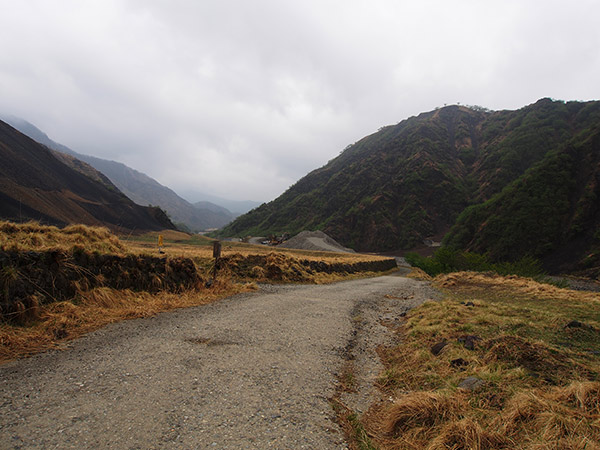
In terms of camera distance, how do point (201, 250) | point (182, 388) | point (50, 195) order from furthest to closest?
point (50, 195), point (201, 250), point (182, 388)

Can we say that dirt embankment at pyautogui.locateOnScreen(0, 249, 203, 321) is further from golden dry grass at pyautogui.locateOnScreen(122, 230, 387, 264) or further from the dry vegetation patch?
the dry vegetation patch

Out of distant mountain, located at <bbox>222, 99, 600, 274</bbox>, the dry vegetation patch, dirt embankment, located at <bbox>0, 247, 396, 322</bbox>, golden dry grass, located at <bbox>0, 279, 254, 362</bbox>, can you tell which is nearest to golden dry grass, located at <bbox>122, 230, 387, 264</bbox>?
dirt embankment, located at <bbox>0, 247, 396, 322</bbox>

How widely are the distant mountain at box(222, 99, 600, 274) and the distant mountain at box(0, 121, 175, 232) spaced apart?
54.6m

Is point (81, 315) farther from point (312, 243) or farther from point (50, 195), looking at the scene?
point (312, 243)

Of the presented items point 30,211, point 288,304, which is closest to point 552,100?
point 288,304

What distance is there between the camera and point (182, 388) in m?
3.34

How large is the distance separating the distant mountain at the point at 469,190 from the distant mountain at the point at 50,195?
2148 inches

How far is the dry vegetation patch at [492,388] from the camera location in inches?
99.1

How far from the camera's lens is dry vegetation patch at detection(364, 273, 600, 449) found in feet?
8.26

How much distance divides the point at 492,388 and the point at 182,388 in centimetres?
369

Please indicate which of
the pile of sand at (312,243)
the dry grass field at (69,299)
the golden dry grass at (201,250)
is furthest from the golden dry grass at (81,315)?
the pile of sand at (312,243)

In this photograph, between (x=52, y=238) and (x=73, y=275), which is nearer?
(x=73, y=275)

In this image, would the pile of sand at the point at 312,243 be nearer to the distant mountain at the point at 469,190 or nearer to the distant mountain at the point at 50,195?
the distant mountain at the point at 469,190

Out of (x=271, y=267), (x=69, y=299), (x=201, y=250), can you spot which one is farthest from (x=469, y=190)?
(x=69, y=299)
